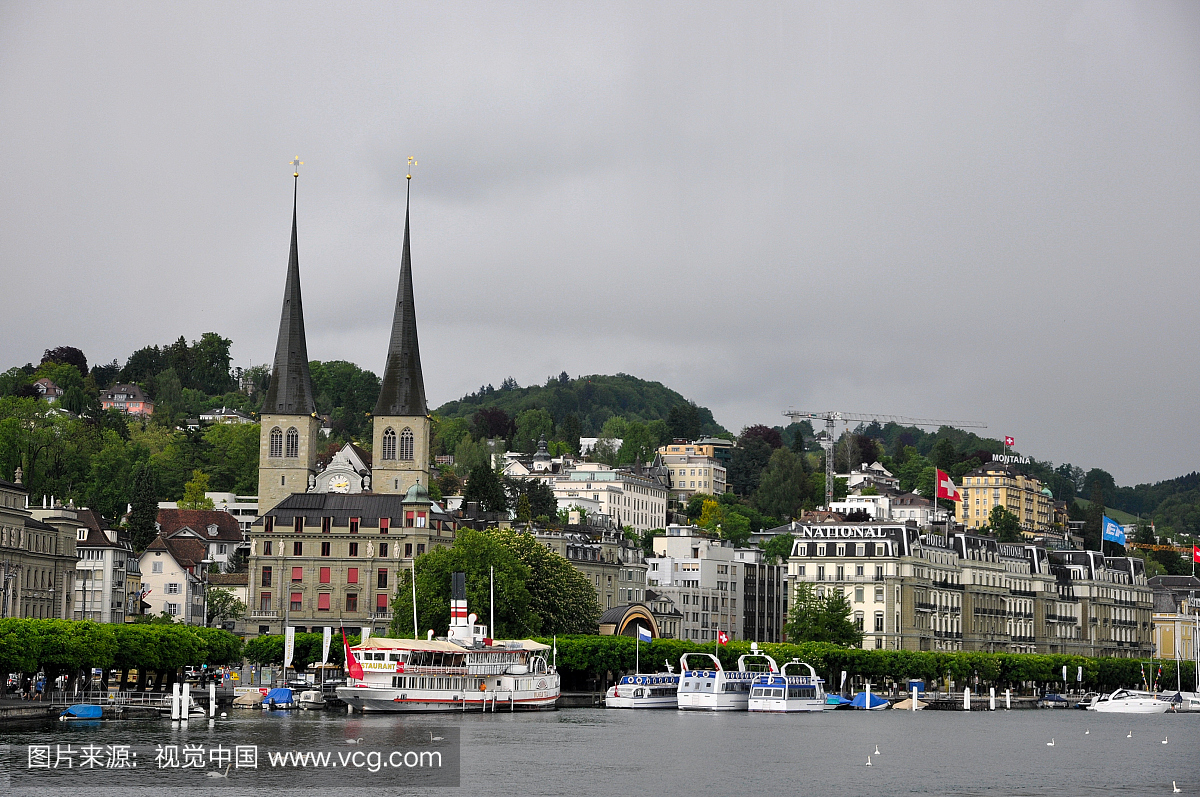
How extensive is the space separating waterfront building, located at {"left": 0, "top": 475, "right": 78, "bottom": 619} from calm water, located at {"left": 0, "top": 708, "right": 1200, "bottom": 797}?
2201 cm

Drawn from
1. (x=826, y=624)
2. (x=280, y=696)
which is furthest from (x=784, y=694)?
(x=280, y=696)

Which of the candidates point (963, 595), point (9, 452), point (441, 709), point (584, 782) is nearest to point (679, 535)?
point (963, 595)

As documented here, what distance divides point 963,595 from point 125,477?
8786 centimetres

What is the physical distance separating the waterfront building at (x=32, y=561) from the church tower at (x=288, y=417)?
3562cm

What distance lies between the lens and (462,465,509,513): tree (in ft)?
618

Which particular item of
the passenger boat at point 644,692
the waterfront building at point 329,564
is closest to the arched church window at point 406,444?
the waterfront building at point 329,564

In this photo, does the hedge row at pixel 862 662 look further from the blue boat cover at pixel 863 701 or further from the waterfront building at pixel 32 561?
the waterfront building at pixel 32 561

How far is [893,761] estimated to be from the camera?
86562 mm

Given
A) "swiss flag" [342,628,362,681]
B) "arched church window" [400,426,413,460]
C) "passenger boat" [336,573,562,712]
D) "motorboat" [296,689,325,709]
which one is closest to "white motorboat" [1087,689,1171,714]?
"passenger boat" [336,573,562,712]

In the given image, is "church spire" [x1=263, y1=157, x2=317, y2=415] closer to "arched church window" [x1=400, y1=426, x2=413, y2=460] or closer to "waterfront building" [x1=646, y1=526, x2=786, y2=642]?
"arched church window" [x1=400, y1=426, x2=413, y2=460]

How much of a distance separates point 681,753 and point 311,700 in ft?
112

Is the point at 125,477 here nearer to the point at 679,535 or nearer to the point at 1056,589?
the point at 679,535

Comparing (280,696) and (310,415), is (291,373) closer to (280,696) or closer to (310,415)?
(310,415)

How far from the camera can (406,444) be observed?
172 meters
